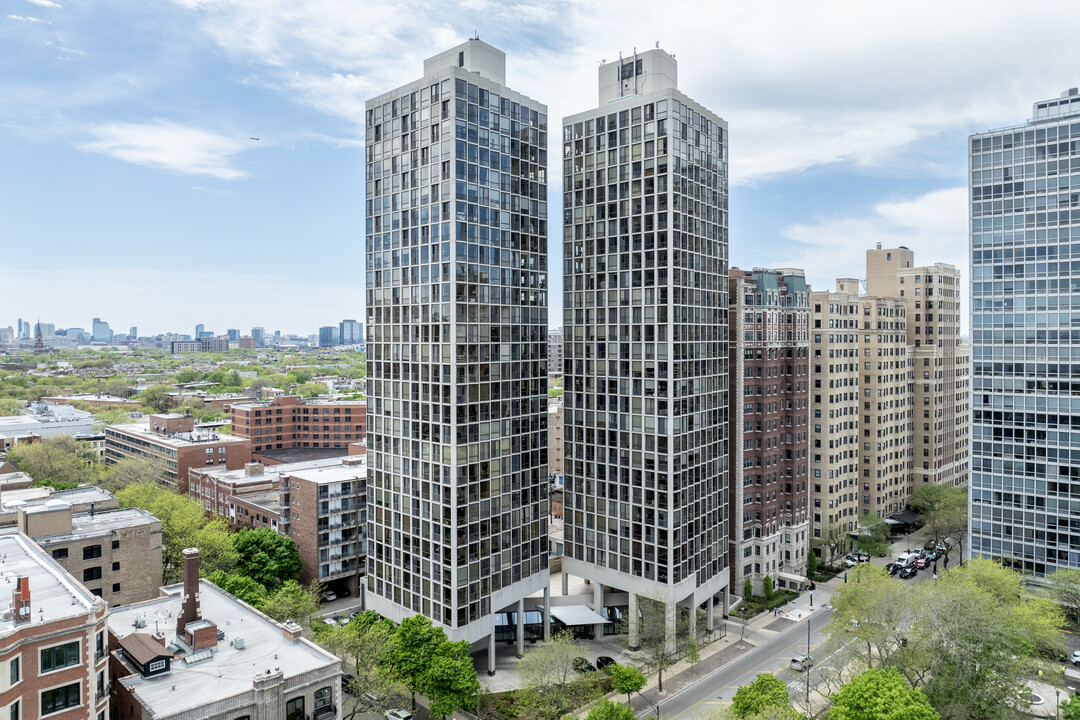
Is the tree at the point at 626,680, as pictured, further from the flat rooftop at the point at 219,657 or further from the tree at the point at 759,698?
the flat rooftop at the point at 219,657

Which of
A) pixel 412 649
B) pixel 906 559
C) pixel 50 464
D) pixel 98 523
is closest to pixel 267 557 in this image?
pixel 98 523

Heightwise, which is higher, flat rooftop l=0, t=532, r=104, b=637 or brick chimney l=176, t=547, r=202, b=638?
flat rooftop l=0, t=532, r=104, b=637

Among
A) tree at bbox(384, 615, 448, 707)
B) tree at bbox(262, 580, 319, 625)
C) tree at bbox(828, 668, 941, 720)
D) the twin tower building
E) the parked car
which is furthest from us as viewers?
the twin tower building

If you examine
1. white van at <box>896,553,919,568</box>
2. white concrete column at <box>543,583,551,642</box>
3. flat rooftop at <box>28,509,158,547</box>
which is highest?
flat rooftop at <box>28,509,158,547</box>

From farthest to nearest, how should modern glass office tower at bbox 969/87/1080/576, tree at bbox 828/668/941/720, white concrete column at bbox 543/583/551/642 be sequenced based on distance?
modern glass office tower at bbox 969/87/1080/576 < white concrete column at bbox 543/583/551/642 < tree at bbox 828/668/941/720

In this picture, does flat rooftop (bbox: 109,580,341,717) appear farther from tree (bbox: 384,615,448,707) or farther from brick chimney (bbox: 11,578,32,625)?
tree (bbox: 384,615,448,707)

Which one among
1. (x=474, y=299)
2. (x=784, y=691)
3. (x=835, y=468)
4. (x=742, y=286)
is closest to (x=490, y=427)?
(x=474, y=299)

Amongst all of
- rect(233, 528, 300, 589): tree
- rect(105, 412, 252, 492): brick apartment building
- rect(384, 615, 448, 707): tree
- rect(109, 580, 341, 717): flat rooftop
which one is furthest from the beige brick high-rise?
rect(105, 412, 252, 492): brick apartment building
